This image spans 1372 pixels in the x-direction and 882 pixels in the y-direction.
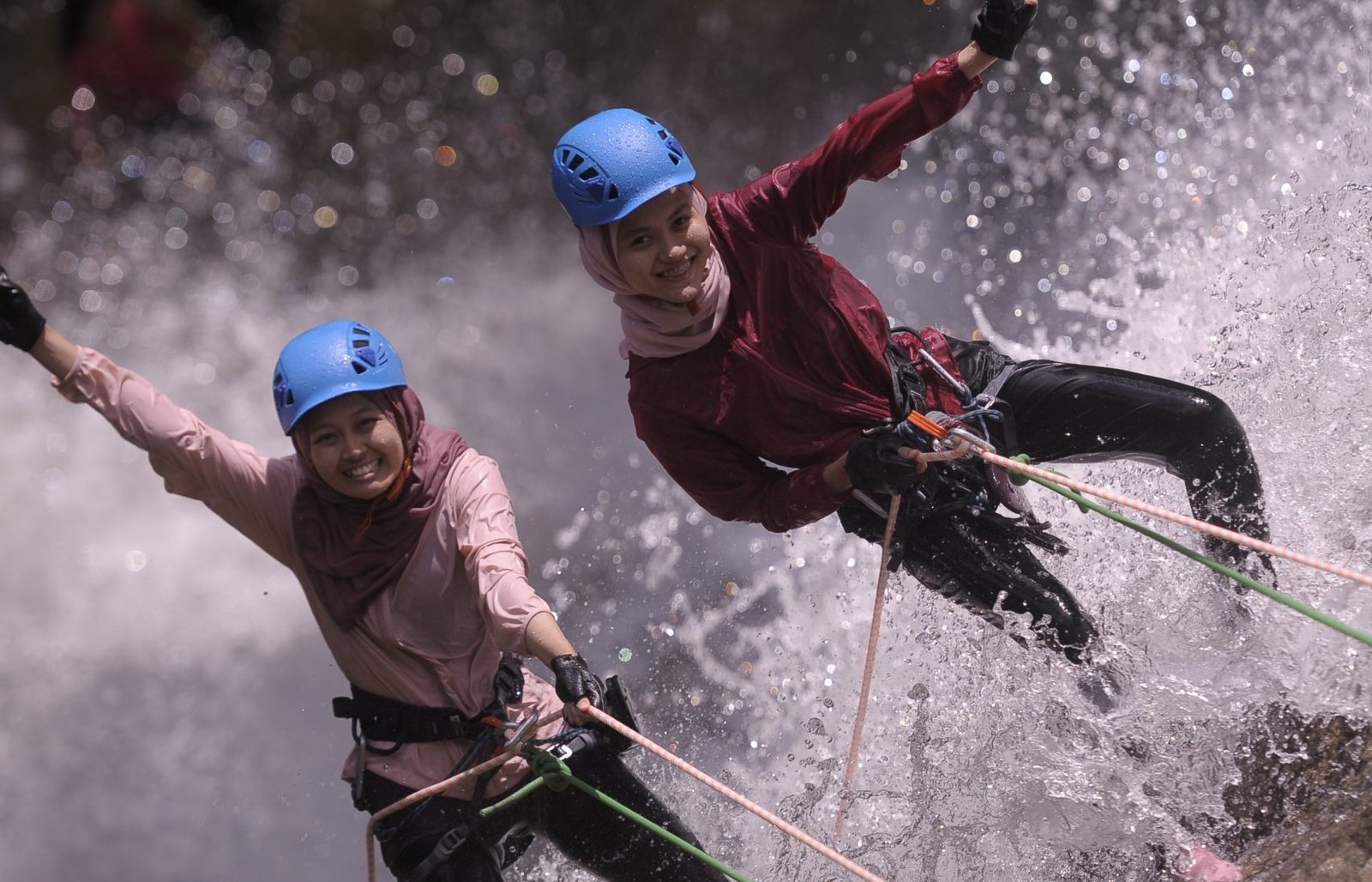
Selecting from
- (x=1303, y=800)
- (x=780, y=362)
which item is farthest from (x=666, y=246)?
(x=1303, y=800)

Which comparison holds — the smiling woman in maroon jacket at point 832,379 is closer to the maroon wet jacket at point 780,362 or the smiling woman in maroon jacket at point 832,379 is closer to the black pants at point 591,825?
the maroon wet jacket at point 780,362

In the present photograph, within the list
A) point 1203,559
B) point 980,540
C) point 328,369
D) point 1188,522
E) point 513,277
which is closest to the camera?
point 1188,522

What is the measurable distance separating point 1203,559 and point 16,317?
215 cm

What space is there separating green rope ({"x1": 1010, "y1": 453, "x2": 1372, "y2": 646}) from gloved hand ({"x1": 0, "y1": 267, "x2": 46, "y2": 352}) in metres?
1.80

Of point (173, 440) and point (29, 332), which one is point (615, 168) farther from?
point (29, 332)

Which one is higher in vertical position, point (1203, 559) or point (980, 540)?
point (980, 540)

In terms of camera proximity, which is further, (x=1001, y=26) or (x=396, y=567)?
(x=396, y=567)

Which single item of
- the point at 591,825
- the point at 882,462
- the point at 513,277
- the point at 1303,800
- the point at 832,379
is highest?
the point at 513,277

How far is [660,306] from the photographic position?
2336 mm

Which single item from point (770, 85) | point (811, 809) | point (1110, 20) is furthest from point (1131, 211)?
point (811, 809)

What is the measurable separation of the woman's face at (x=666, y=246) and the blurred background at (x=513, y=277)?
1.71m

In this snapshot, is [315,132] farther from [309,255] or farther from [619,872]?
[619,872]

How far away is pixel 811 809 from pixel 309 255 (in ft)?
11.7

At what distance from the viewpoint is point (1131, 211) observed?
5.32 meters
